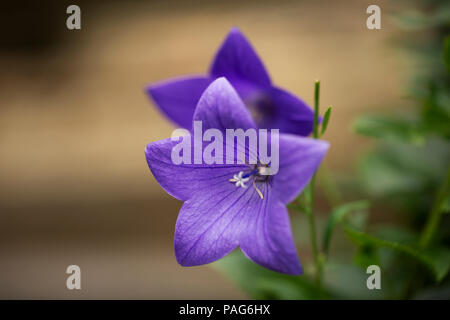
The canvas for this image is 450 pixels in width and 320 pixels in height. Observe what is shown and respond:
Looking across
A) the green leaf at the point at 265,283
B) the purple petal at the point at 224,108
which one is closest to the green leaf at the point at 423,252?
the green leaf at the point at 265,283

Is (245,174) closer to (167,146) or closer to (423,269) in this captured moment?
(167,146)

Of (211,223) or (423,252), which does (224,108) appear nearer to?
(211,223)

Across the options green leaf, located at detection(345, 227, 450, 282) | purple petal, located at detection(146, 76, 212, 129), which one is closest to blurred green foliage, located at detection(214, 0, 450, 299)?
green leaf, located at detection(345, 227, 450, 282)

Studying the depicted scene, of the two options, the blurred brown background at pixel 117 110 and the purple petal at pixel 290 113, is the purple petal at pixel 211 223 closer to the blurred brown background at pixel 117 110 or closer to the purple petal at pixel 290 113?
the purple petal at pixel 290 113

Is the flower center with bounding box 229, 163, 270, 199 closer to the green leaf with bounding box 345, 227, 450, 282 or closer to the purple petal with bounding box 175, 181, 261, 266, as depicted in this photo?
the purple petal with bounding box 175, 181, 261, 266

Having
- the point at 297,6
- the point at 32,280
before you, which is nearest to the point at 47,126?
the point at 32,280

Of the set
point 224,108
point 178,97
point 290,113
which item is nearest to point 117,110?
point 178,97
